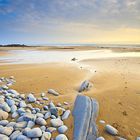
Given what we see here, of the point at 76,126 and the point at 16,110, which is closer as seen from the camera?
the point at 76,126

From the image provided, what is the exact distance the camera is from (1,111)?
4.29 metres

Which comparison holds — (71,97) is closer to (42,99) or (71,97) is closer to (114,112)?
(42,99)

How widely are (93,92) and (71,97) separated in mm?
830

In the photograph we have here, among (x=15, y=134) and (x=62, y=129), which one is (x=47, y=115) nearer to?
(x=62, y=129)

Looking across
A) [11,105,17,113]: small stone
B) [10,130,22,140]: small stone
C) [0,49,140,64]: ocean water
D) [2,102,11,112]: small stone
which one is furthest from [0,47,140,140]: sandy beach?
[0,49,140,64]: ocean water

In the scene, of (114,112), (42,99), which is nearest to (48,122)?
(42,99)

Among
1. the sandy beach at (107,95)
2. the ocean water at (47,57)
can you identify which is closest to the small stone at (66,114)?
the sandy beach at (107,95)

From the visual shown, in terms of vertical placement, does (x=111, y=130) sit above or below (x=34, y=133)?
below

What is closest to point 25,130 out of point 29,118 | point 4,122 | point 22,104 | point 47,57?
point 29,118

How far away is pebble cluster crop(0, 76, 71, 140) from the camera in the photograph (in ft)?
11.8

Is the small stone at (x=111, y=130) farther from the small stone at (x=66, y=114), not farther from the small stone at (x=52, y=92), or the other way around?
the small stone at (x=52, y=92)

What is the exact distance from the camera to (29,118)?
410 centimetres

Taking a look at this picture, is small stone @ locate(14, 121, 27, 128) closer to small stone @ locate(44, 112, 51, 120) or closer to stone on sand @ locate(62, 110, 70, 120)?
small stone @ locate(44, 112, 51, 120)

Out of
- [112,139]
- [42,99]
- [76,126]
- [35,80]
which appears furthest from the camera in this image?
[35,80]
